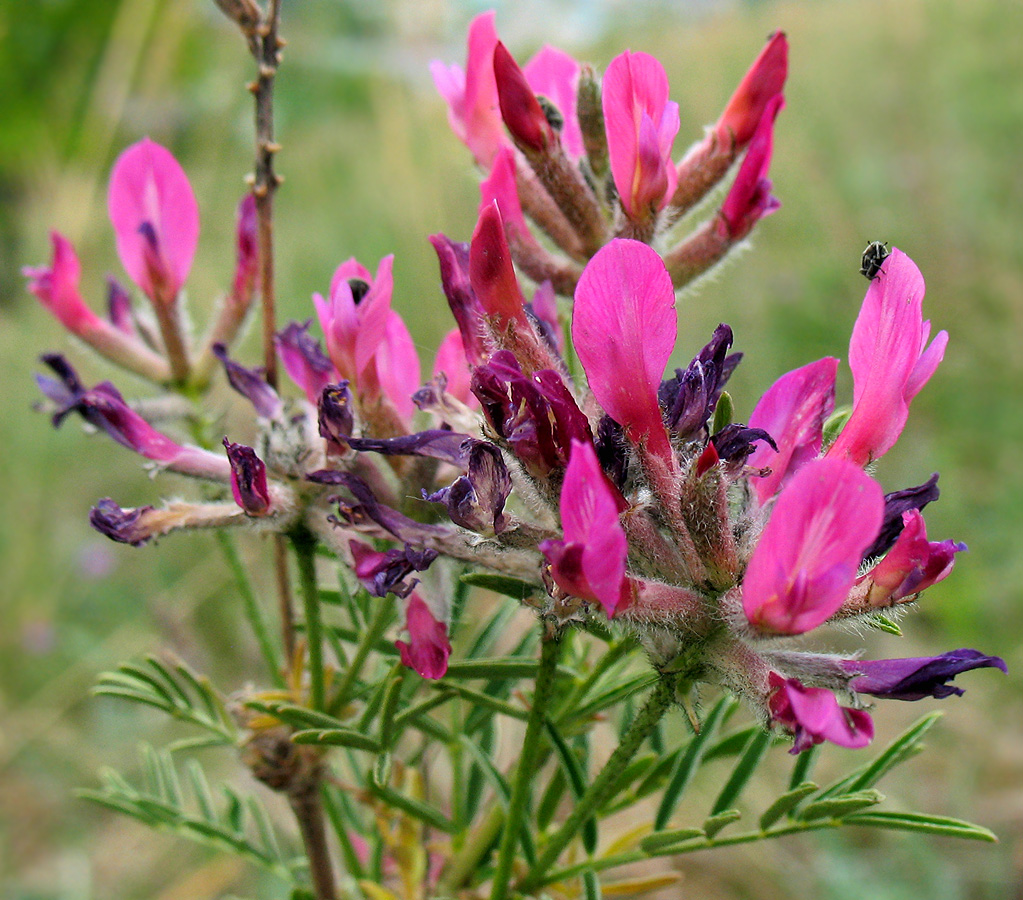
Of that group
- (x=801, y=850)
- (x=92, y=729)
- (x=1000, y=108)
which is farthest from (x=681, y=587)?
(x=1000, y=108)

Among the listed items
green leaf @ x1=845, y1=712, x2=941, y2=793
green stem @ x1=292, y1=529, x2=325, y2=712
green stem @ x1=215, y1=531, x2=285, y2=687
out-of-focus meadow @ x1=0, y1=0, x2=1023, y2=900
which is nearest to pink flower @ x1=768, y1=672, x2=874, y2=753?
green leaf @ x1=845, y1=712, x2=941, y2=793

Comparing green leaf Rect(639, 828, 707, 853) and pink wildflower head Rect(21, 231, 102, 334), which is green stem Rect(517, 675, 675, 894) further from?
pink wildflower head Rect(21, 231, 102, 334)

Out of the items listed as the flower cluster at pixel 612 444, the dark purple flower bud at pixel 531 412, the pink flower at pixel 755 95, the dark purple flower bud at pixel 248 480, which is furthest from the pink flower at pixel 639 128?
the dark purple flower bud at pixel 248 480

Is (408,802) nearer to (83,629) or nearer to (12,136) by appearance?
(83,629)

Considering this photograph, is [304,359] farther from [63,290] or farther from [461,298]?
[63,290]

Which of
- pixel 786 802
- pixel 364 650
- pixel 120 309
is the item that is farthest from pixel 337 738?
pixel 120 309

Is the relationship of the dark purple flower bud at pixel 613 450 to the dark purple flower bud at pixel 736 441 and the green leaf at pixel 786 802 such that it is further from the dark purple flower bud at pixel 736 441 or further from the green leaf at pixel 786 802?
the green leaf at pixel 786 802
